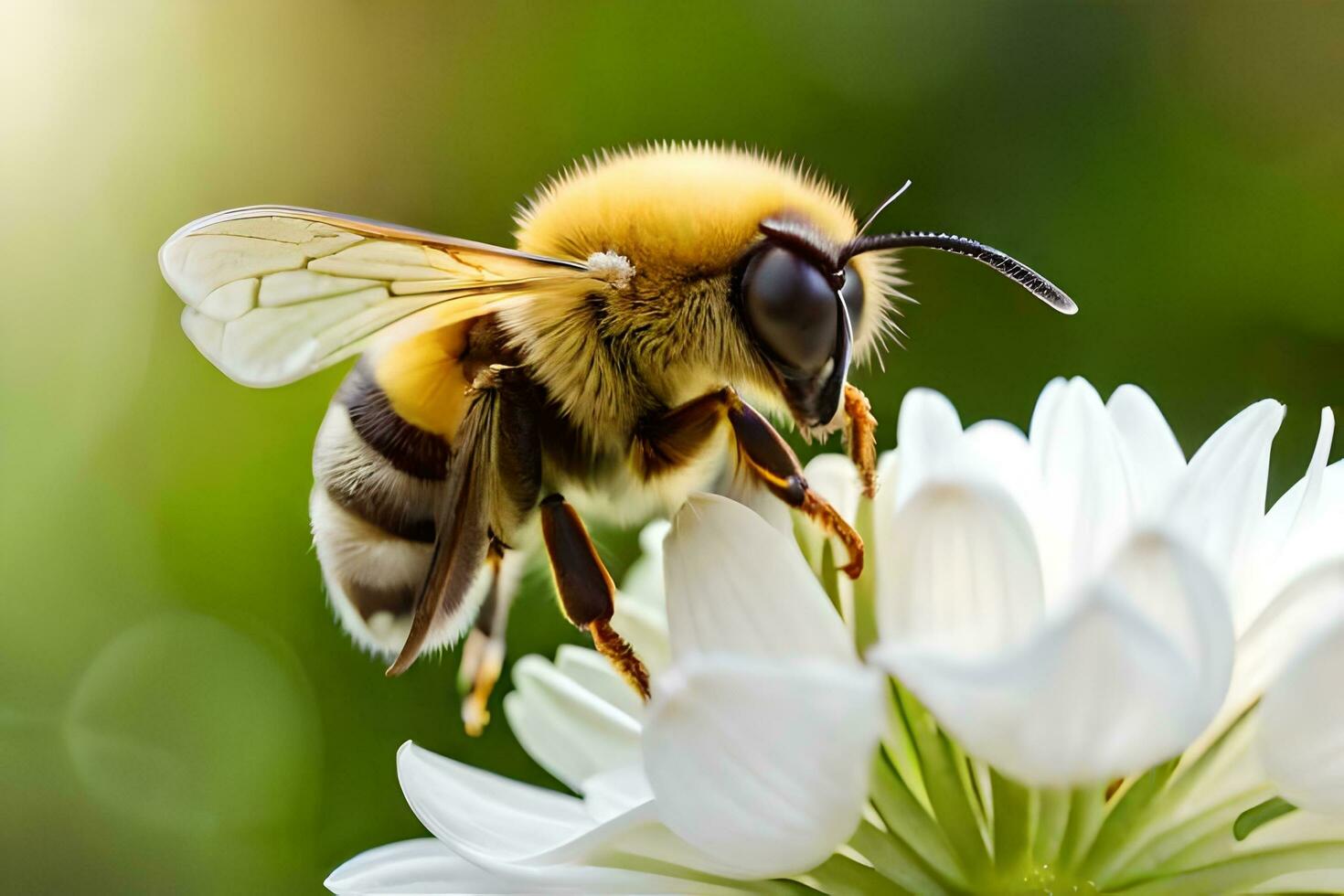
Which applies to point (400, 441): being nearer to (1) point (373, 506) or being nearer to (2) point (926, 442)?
(1) point (373, 506)

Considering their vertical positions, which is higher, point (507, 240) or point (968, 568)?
point (507, 240)

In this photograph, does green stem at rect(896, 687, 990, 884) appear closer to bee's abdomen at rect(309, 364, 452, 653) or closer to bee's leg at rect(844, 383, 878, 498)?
bee's leg at rect(844, 383, 878, 498)

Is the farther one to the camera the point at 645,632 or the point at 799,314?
the point at 645,632

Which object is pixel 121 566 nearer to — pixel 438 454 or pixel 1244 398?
pixel 438 454

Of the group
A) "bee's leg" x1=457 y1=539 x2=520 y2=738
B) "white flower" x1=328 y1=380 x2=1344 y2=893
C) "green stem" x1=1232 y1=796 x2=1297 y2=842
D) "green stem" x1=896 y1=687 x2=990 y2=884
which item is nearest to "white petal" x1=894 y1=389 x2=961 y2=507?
"white flower" x1=328 y1=380 x2=1344 y2=893

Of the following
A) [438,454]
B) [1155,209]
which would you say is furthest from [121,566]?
[1155,209]

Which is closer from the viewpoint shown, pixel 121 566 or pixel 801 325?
pixel 801 325

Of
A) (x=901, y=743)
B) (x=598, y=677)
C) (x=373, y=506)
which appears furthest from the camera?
(x=598, y=677)

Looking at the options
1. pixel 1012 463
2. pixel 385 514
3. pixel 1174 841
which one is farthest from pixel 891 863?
pixel 385 514
